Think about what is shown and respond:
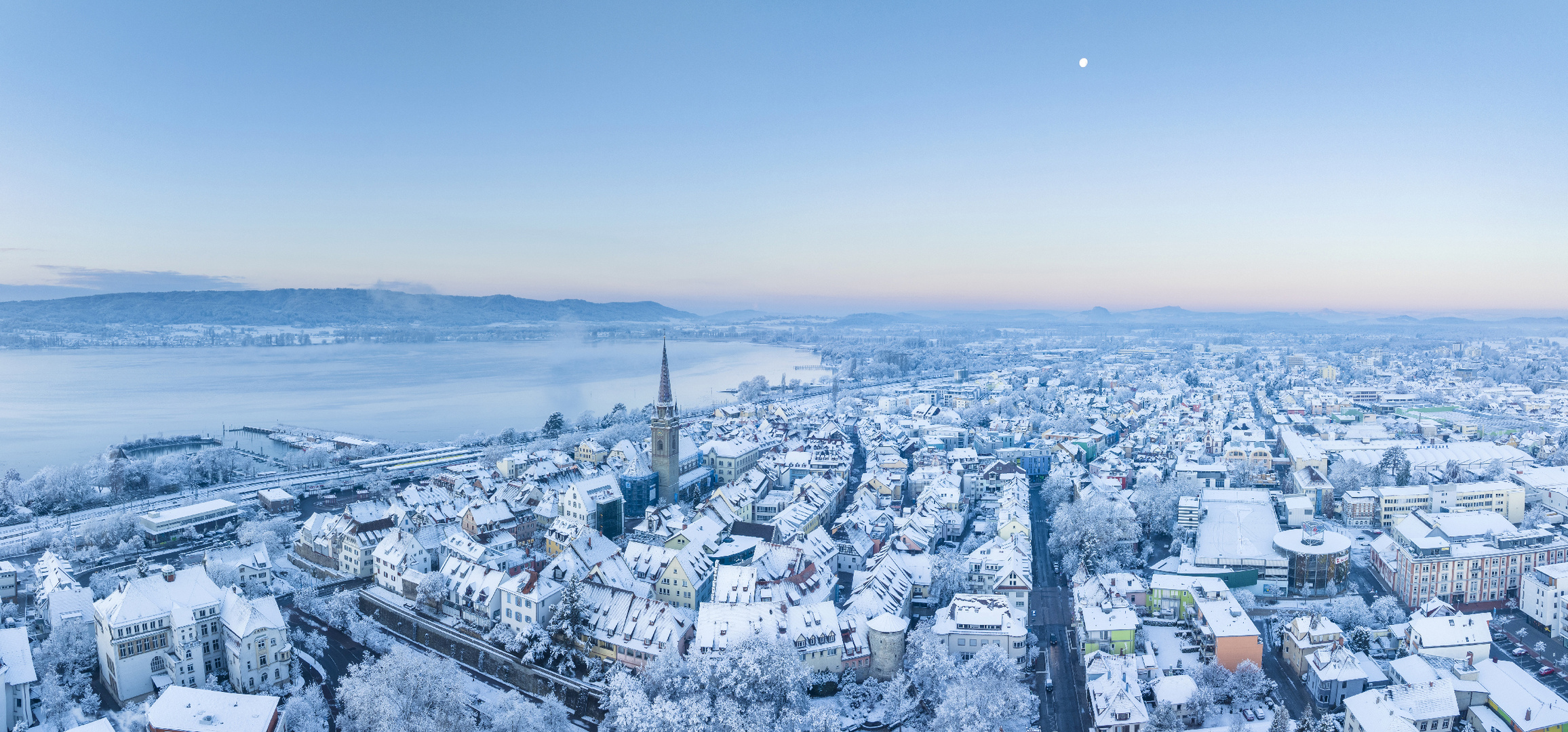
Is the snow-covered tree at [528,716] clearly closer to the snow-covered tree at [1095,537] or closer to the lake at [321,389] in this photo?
the snow-covered tree at [1095,537]

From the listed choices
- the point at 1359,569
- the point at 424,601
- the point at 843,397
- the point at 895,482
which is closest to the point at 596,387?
the point at 843,397

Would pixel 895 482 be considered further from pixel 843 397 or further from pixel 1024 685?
pixel 843 397

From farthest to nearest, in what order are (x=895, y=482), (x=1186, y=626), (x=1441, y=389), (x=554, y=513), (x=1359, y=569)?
(x=1441, y=389), (x=895, y=482), (x=554, y=513), (x=1359, y=569), (x=1186, y=626)

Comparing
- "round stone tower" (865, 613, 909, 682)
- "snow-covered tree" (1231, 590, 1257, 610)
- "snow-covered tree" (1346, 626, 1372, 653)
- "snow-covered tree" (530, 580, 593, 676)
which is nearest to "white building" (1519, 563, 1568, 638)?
"snow-covered tree" (1346, 626, 1372, 653)

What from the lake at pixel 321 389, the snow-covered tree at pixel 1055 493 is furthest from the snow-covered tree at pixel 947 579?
the lake at pixel 321 389

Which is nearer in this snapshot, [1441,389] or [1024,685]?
[1024,685]

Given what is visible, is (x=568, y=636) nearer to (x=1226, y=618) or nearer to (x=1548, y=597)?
(x=1226, y=618)
